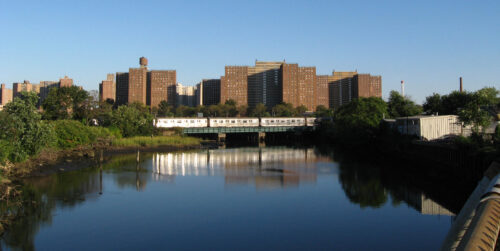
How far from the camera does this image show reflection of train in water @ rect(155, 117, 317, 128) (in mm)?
86975

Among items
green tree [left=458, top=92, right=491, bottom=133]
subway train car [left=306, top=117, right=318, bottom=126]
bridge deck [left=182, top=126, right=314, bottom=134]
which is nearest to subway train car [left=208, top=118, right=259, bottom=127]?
bridge deck [left=182, top=126, right=314, bottom=134]

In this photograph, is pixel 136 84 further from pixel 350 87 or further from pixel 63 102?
pixel 63 102

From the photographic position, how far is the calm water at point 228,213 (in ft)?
58.6

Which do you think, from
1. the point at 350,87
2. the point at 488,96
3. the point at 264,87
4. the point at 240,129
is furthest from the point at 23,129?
the point at 350,87

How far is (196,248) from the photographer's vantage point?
17016 millimetres

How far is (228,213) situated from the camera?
74.9 feet

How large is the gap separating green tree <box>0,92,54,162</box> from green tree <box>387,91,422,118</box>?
57797 mm

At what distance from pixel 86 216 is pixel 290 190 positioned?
578 inches

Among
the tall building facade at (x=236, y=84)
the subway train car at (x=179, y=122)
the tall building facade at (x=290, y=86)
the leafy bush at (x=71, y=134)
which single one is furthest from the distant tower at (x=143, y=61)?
the leafy bush at (x=71, y=134)

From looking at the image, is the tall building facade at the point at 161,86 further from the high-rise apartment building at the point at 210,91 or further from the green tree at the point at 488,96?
the green tree at the point at 488,96

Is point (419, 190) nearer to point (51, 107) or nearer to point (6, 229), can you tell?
point (6, 229)

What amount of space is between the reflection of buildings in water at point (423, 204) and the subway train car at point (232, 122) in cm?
6772

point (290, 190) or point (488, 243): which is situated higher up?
point (488, 243)

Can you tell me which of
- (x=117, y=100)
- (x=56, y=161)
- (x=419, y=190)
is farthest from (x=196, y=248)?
(x=117, y=100)
